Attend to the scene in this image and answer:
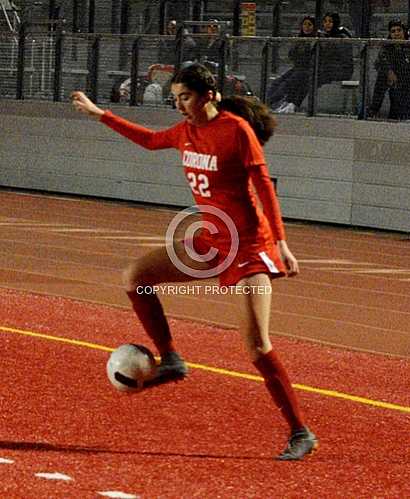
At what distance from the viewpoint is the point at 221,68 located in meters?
22.0

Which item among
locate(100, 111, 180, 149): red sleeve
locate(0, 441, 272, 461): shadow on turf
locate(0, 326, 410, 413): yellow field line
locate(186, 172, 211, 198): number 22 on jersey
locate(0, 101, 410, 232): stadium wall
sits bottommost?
locate(0, 101, 410, 232): stadium wall

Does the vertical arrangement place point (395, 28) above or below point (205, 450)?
Result: above

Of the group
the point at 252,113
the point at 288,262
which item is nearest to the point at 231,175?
the point at 252,113

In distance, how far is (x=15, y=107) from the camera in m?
25.8

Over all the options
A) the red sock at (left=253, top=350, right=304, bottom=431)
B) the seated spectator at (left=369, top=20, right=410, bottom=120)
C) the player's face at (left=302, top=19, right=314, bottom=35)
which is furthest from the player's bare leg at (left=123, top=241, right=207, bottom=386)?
the player's face at (left=302, top=19, right=314, bottom=35)

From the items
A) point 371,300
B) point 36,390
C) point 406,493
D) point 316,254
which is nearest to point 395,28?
point 316,254

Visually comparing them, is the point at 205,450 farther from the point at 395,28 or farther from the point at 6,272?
the point at 395,28

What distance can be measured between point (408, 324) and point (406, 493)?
587 cm

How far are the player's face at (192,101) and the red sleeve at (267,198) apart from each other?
44cm

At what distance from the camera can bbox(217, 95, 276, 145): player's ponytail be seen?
7.21m

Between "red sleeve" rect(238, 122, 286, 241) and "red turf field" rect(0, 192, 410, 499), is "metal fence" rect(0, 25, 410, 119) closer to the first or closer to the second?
"red turf field" rect(0, 192, 410, 499)

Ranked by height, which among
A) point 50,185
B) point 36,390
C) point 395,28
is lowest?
point 50,185

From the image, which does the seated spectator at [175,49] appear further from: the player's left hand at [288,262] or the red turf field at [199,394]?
the player's left hand at [288,262]

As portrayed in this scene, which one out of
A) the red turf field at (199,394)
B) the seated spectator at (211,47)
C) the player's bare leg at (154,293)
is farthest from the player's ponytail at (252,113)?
the seated spectator at (211,47)
